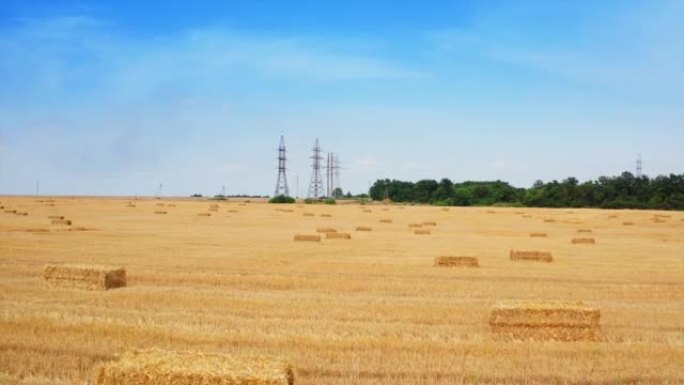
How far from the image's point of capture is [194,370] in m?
7.88

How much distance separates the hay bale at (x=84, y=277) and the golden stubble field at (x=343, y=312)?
1.52 ft

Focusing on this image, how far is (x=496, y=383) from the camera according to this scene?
32.5 ft

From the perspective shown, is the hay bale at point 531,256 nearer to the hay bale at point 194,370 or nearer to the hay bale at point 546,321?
the hay bale at point 546,321

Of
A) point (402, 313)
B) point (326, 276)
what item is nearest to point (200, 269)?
point (326, 276)

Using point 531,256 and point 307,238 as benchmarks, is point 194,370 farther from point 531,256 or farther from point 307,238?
point 307,238

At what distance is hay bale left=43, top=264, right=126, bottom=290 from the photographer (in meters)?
17.2

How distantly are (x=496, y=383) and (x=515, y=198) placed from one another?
119m

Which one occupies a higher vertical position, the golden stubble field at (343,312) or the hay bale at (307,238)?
the hay bale at (307,238)

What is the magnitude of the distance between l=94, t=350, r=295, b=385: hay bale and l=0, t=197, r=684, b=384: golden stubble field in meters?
1.75

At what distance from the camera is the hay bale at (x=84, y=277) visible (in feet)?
56.4

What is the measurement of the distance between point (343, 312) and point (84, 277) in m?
6.51

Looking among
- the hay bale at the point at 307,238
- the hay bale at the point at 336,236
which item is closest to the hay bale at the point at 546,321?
the hay bale at the point at 307,238

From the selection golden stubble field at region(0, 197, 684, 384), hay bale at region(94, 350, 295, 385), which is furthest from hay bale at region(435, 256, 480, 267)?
hay bale at region(94, 350, 295, 385)

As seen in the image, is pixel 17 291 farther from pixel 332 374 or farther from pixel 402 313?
pixel 332 374
